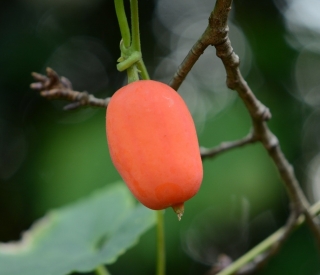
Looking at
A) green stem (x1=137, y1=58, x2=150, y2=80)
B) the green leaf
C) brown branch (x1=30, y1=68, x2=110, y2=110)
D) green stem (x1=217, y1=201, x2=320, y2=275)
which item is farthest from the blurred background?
green stem (x1=137, y1=58, x2=150, y2=80)

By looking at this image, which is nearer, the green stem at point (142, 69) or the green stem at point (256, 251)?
the green stem at point (142, 69)

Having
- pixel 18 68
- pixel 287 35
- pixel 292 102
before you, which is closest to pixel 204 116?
pixel 292 102

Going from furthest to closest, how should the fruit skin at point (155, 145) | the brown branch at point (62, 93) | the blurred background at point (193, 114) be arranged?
1. the blurred background at point (193, 114)
2. the brown branch at point (62, 93)
3. the fruit skin at point (155, 145)

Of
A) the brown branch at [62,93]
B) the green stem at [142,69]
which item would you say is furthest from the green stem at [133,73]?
the brown branch at [62,93]

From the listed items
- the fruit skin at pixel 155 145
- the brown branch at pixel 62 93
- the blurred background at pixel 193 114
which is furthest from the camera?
the blurred background at pixel 193 114

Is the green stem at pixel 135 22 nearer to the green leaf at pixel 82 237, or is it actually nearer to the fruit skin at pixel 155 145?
the fruit skin at pixel 155 145

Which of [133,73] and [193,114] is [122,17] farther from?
[193,114]

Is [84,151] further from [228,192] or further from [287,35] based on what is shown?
[287,35]
